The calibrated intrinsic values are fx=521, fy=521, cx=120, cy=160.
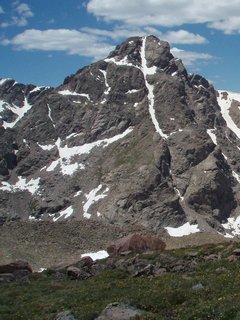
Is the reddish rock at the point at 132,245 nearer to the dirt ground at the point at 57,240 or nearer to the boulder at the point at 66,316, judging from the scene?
the dirt ground at the point at 57,240

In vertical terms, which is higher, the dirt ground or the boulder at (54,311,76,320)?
the boulder at (54,311,76,320)

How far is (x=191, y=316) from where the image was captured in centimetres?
2186

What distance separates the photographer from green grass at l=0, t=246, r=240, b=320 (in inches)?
913

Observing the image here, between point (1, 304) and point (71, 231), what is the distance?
77989 millimetres

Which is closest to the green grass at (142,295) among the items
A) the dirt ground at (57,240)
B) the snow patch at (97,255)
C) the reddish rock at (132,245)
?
the reddish rock at (132,245)

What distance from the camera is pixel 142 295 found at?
2788 cm

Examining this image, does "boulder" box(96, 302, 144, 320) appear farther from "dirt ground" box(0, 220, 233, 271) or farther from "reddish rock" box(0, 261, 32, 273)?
"dirt ground" box(0, 220, 233, 271)

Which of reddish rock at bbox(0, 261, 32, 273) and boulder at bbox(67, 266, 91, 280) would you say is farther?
reddish rock at bbox(0, 261, 32, 273)

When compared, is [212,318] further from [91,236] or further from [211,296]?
[91,236]

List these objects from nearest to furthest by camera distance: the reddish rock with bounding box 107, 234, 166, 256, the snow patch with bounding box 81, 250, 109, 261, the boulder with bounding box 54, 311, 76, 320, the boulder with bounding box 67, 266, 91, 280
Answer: the boulder with bounding box 54, 311, 76, 320 < the boulder with bounding box 67, 266, 91, 280 < the reddish rock with bounding box 107, 234, 166, 256 < the snow patch with bounding box 81, 250, 109, 261

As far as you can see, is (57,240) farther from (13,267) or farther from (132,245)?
(13,267)

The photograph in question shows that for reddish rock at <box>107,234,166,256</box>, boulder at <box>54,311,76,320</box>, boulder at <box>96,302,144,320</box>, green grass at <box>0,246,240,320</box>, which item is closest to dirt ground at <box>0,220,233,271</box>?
reddish rock at <box>107,234,166,256</box>

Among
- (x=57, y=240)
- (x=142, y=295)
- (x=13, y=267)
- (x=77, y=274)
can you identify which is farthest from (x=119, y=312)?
(x=57, y=240)

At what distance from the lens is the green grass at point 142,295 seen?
23181 mm
